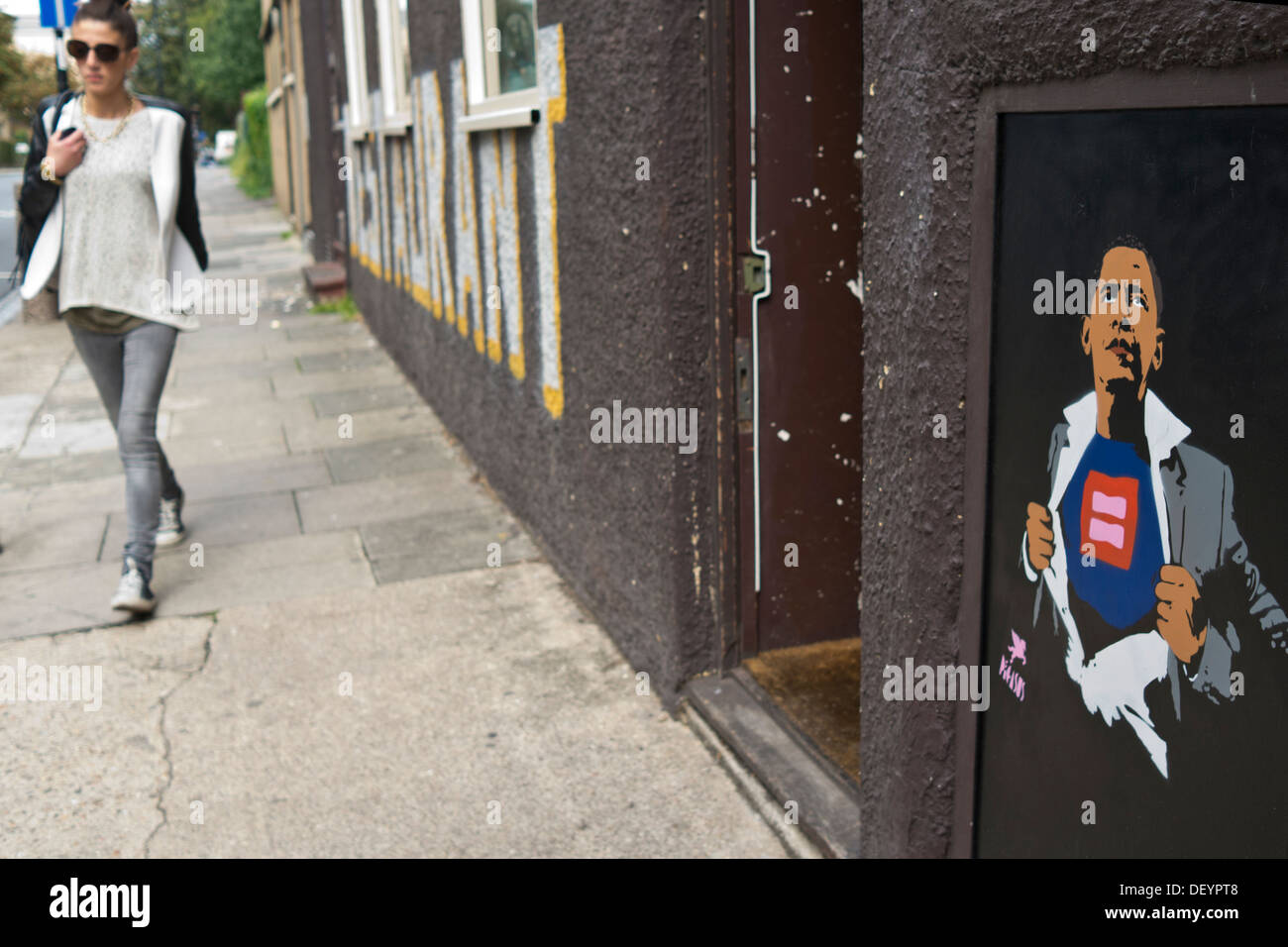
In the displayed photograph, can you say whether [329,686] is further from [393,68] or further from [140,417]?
[393,68]

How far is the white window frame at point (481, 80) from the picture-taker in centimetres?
480

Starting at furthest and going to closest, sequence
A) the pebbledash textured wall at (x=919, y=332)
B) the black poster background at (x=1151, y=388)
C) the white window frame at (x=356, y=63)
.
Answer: the white window frame at (x=356, y=63)
the pebbledash textured wall at (x=919, y=332)
the black poster background at (x=1151, y=388)

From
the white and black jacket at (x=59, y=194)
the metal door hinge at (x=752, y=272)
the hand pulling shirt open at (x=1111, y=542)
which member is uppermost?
the white and black jacket at (x=59, y=194)

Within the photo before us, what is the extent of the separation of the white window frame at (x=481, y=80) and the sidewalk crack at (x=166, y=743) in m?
2.17

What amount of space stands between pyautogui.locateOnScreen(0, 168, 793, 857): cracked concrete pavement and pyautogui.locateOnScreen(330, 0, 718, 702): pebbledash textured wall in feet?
0.99

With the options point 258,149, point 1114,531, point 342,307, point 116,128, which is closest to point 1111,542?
point 1114,531

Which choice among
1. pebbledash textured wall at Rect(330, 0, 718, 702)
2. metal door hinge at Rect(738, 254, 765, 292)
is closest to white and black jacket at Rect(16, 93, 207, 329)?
pebbledash textured wall at Rect(330, 0, 718, 702)

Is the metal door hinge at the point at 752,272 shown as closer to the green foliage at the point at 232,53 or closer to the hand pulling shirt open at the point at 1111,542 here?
the hand pulling shirt open at the point at 1111,542

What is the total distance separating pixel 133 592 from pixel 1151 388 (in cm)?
379

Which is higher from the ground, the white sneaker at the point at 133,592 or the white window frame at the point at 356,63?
the white window frame at the point at 356,63

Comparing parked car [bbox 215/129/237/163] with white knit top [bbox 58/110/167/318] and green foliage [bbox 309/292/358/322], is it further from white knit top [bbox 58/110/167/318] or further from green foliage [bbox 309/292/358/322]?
white knit top [bbox 58/110/167/318]

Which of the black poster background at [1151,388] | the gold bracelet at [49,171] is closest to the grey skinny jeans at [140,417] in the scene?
the gold bracelet at [49,171]
